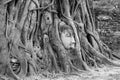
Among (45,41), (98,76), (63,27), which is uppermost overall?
(63,27)

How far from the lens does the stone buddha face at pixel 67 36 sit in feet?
21.8

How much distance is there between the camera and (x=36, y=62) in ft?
20.3

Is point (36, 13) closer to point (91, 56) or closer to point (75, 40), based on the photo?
point (75, 40)

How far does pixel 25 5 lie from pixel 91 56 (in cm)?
235

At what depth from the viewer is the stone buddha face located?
663 cm

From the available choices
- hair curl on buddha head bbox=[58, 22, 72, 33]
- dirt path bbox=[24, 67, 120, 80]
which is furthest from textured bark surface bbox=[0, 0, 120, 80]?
dirt path bbox=[24, 67, 120, 80]

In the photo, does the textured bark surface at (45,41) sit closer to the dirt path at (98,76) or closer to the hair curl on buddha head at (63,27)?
the hair curl on buddha head at (63,27)

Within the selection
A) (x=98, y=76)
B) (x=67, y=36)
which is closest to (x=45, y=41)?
(x=67, y=36)

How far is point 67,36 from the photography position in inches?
265

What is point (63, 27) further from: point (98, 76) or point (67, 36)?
point (98, 76)

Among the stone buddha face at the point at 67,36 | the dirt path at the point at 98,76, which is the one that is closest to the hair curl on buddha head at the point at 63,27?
the stone buddha face at the point at 67,36

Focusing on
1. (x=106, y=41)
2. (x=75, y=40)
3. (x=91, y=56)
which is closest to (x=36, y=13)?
(x=75, y=40)

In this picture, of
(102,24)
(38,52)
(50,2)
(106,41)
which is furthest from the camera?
(102,24)

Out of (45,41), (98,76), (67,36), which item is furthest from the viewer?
(67,36)
